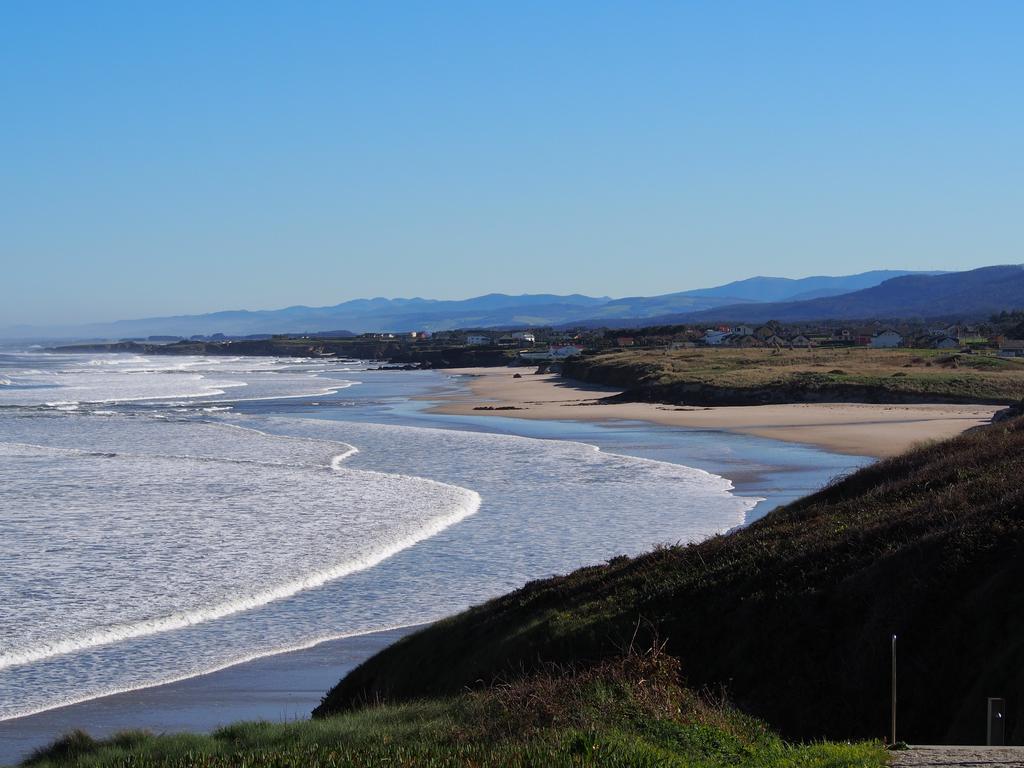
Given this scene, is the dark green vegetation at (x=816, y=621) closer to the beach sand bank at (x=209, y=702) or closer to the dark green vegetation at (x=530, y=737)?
the beach sand bank at (x=209, y=702)

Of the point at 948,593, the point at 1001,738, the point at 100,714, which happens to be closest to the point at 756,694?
the point at 948,593

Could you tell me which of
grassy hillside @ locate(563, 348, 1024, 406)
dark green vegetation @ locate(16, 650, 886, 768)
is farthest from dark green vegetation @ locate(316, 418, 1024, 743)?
grassy hillside @ locate(563, 348, 1024, 406)

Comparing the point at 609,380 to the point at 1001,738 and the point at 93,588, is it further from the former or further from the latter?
the point at 1001,738

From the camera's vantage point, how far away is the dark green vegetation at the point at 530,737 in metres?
6.77

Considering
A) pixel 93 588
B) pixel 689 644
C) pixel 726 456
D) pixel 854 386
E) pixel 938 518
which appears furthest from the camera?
pixel 854 386

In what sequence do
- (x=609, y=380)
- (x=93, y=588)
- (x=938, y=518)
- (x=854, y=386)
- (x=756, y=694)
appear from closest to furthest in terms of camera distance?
(x=756, y=694), (x=938, y=518), (x=93, y=588), (x=854, y=386), (x=609, y=380)

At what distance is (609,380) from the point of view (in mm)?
75312

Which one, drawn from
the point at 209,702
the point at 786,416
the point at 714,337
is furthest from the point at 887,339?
the point at 209,702

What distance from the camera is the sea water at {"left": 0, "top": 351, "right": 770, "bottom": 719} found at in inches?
569

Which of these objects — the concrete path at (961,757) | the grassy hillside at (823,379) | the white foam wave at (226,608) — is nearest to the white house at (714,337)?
the grassy hillside at (823,379)

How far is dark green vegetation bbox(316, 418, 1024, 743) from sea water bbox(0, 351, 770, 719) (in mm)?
3412

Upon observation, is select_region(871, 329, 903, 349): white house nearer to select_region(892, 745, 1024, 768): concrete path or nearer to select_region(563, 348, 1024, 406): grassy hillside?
select_region(563, 348, 1024, 406): grassy hillside

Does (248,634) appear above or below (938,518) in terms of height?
below

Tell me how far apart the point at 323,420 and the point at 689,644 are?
40425 mm
